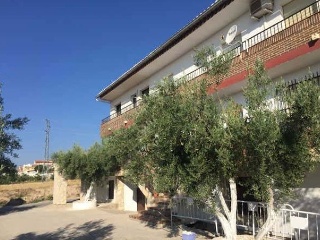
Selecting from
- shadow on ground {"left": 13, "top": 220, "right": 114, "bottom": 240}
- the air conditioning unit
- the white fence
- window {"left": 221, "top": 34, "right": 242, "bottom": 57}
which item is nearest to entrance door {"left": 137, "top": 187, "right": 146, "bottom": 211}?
shadow on ground {"left": 13, "top": 220, "right": 114, "bottom": 240}

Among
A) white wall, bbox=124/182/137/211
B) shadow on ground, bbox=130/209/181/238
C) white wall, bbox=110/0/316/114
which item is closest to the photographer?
shadow on ground, bbox=130/209/181/238

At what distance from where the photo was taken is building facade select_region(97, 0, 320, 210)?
1147 centimetres

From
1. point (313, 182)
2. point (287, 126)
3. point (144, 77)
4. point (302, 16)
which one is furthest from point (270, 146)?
point (144, 77)

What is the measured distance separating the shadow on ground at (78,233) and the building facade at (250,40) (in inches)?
187

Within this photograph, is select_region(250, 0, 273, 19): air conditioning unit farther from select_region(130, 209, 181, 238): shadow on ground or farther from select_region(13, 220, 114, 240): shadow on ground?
select_region(13, 220, 114, 240): shadow on ground

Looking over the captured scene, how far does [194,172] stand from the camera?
8.95 metres

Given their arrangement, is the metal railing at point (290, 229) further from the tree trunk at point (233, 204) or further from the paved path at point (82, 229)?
the paved path at point (82, 229)

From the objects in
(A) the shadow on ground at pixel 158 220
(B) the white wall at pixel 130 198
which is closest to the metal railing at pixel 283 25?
(A) the shadow on ground at pixel 158 220

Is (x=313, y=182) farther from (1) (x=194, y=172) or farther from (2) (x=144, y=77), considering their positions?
(2) (x=144, y=77)

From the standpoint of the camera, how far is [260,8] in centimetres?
1388

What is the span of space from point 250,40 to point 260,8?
1283 millimetres

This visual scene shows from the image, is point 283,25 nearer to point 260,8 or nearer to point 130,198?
point 260,8

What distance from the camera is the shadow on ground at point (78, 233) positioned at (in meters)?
13.8

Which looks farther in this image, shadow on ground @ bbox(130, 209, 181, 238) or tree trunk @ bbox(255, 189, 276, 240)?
shadow on ground @ bbox(130, 209, 181, 238)
